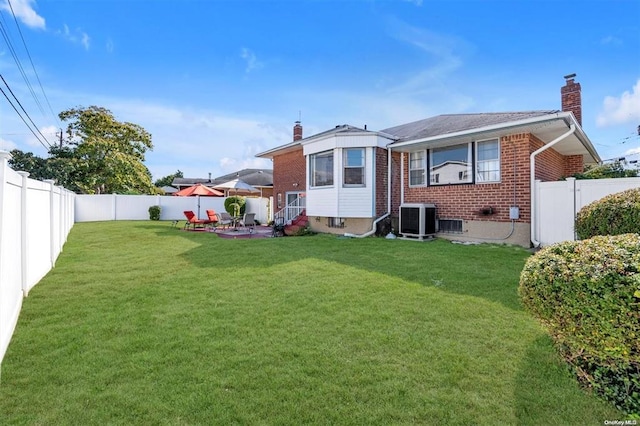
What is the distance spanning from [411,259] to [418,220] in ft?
11.3

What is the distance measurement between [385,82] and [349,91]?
5.84 feet

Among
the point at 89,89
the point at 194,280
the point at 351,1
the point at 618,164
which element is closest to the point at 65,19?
the point at 89,89

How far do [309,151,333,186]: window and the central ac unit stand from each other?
10.6ft

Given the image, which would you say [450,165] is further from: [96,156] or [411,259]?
[96,156]

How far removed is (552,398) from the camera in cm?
246

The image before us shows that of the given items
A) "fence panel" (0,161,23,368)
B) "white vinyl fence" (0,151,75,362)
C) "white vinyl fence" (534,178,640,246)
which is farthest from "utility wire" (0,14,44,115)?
"white vinyl fence" (534,178,640,246)

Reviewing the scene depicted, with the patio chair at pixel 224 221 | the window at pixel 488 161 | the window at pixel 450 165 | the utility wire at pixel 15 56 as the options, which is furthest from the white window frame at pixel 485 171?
the utility wire at pixel 15 56

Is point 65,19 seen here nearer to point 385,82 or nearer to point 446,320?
point 385,82

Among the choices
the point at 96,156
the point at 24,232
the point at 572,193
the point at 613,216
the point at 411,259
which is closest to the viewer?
the point at 613,216

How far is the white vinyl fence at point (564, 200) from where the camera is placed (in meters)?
7.48

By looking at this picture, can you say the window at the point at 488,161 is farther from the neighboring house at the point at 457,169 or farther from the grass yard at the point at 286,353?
the grass yard at the point at 286,353

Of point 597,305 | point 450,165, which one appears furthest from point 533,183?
point 597,305

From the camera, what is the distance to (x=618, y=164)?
48.5 feet

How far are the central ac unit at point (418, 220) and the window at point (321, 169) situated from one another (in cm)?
322
